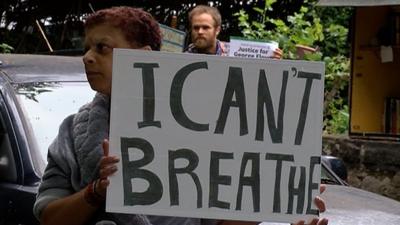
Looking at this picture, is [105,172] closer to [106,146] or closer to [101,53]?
[106,146]

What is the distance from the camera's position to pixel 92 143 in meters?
2.38

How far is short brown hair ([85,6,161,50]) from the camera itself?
2.46m

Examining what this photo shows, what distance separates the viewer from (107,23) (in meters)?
2.46

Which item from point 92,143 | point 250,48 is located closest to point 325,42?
point 250,48

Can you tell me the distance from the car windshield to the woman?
128 centimetres

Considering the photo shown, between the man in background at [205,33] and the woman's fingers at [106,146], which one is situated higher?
the man in background at [205,33]

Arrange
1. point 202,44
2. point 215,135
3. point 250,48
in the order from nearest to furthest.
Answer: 1. point 215,135
2. point 202,44
3. point 250,48

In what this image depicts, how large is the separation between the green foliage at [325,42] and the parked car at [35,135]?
371 centimetres

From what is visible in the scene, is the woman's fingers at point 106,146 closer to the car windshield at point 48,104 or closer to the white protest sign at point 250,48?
the car windshield at point 48,104

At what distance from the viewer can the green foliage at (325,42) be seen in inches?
345

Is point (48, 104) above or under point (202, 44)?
under

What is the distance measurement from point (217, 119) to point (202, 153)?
11 centimetres

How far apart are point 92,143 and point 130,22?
0.39 metres

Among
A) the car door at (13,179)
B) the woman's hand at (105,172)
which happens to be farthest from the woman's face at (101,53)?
the car door at (13,179)
